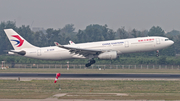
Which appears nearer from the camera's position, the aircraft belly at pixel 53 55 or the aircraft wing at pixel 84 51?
the aircraft wing at pixel 84 51

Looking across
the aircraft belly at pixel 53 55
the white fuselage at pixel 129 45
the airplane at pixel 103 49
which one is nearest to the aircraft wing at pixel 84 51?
the airplane at pixel 103 49

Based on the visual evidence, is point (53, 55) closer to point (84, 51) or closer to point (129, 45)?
point (84, 51)

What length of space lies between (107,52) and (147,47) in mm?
6346

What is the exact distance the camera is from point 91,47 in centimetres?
4488

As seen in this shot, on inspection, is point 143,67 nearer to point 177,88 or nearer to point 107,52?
point 107,52

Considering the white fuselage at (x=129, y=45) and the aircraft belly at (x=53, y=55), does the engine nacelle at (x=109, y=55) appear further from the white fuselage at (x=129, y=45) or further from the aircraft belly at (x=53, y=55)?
the aircraft belly at (x=53, y=55)

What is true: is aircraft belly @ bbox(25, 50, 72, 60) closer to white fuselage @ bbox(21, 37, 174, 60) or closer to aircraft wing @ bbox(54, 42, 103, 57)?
white fuselage @ bbox(21, 37, 174, 60)

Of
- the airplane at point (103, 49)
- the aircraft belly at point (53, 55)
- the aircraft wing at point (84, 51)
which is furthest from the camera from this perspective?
the aircraft belly at point (53, 55)

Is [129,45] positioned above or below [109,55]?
above

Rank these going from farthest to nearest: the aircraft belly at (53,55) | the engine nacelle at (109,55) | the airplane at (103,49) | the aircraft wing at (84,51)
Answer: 1. the aircraft belly at (53,55)
2. the airplane at (103,49)
3. the aircraft wing at (84,51)
4. the engine nacelle at (109,55)

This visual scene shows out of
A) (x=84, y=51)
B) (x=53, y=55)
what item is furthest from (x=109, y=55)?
(x=53, y=55)

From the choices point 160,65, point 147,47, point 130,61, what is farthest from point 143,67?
point 147,47

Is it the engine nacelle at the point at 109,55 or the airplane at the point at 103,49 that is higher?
the airplane at the point at 103,49

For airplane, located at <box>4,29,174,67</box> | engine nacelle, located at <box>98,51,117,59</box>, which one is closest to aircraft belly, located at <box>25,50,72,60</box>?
airplane, located at <box>4,29,174,67</box>
